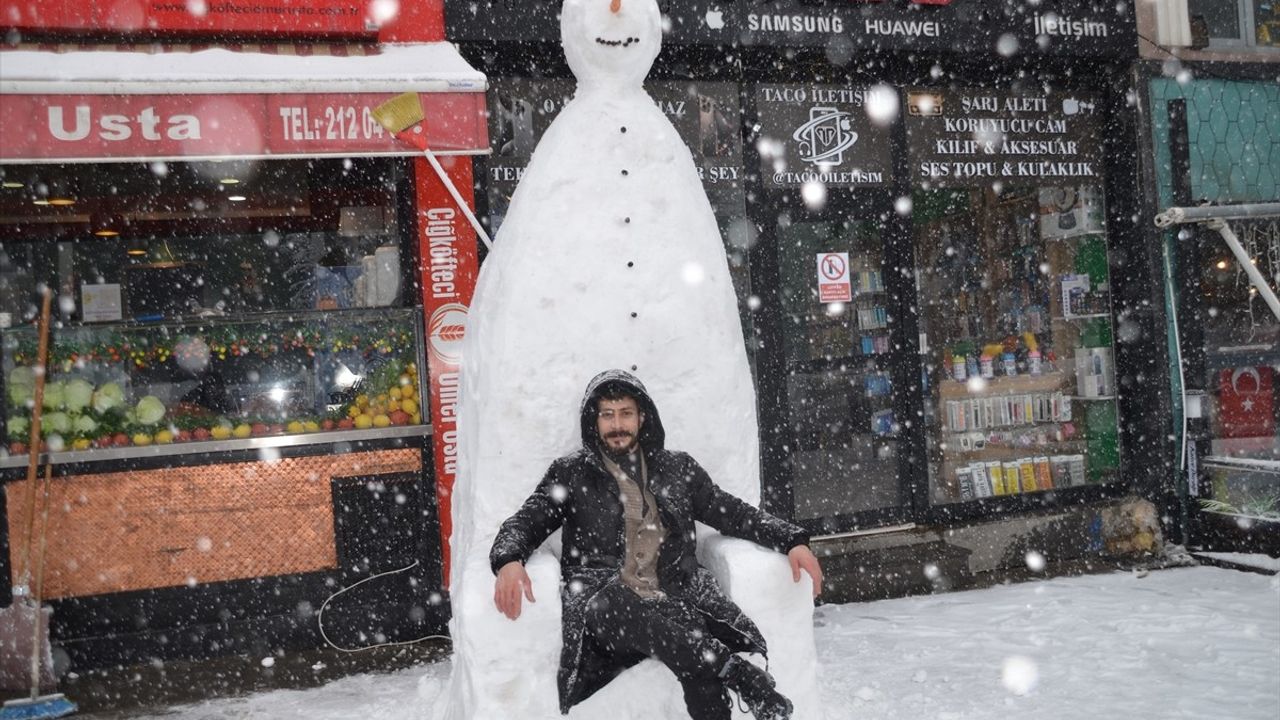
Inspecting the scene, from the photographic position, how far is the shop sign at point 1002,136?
6777mm

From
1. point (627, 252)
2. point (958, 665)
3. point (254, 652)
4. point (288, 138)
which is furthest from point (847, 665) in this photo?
point (288, 138)

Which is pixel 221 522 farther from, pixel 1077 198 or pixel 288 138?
pixel 1077 198

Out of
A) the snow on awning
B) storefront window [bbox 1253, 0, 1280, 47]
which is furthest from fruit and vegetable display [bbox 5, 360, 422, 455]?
storefront window [bbox 1253, 0, 1280, 47]

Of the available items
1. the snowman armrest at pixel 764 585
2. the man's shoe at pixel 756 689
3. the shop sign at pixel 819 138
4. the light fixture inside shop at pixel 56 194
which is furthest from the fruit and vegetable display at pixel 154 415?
the man's shoe at pixel 756 689

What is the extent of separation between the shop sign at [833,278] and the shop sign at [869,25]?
1.31 meters

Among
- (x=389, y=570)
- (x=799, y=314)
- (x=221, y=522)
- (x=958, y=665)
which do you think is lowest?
(x=958, y=665)

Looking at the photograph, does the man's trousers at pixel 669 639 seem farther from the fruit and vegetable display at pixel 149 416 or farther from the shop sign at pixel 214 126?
the fruit and vegetable display at pixel 149 416

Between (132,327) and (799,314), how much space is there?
13.4 ft

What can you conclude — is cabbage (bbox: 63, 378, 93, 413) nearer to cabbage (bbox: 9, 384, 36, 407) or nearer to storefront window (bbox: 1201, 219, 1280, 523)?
cabbage (bbox: 9, 384, 36, 407)

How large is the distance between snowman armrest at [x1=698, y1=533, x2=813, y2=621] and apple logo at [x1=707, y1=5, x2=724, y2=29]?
3905 mm

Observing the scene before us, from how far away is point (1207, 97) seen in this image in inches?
277

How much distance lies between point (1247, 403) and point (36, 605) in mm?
7700

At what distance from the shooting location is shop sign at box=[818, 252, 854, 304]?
261 inches

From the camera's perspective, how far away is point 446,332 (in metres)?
5.77
